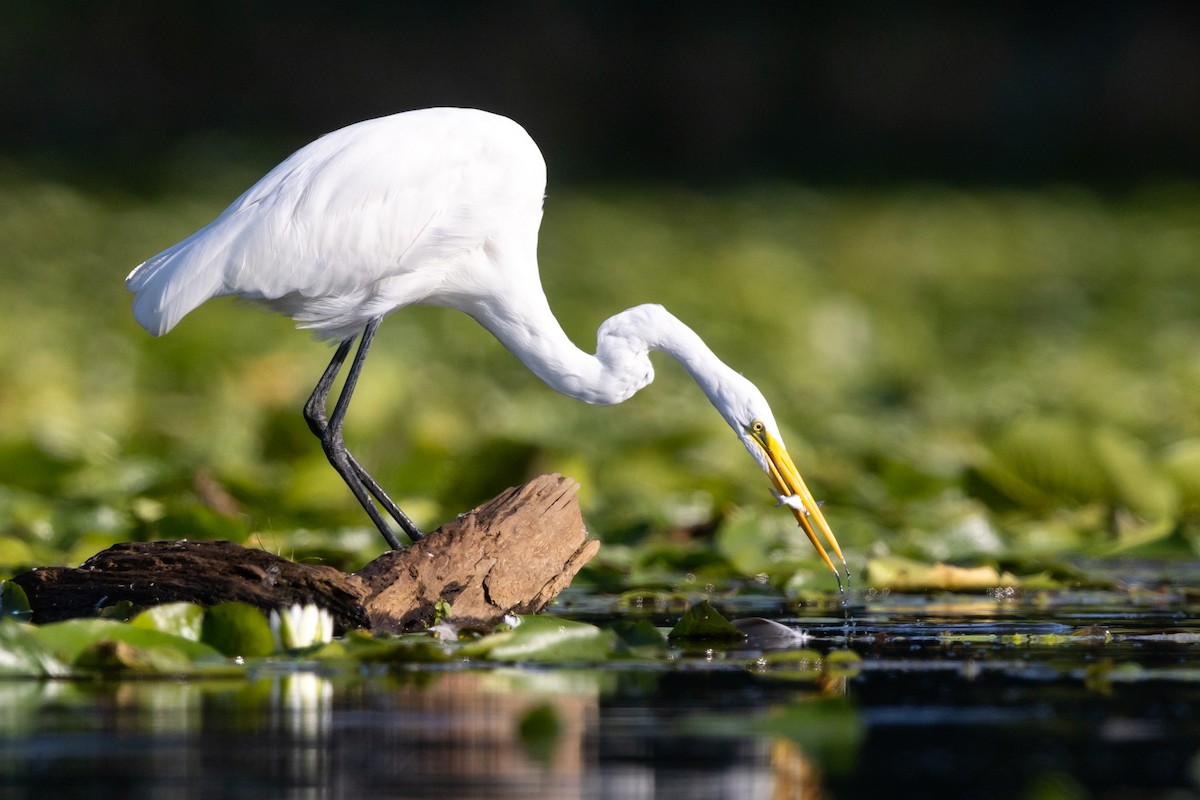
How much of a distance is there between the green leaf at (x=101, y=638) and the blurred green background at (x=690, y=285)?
167 centimetres

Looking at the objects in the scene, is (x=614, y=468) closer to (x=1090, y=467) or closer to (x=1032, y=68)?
(x=1090, y=467)

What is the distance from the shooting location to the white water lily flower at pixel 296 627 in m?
4.07

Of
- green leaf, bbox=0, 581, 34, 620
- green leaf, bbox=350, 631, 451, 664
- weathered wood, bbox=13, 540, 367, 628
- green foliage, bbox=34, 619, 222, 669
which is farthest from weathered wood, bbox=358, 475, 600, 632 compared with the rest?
green leaf, bbox=0, 581, 34, 620

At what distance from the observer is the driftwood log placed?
4.36 meters

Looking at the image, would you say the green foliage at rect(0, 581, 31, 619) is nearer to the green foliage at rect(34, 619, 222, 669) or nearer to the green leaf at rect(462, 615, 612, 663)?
the green foliage at rect(34, 619, 222, 669)

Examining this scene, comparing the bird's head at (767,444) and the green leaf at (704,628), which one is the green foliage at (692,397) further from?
the green leaf at (704,628)

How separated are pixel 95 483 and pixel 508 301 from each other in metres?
A: 1.95

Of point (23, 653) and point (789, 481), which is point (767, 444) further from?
point (23, 653)

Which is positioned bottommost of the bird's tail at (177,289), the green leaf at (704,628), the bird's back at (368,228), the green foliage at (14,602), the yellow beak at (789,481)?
the green leaf at (704,628)

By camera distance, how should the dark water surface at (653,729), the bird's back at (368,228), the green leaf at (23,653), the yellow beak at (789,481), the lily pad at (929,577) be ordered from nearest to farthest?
the dark water surface at (653,729)
the green leaf at (23,653)
the yellow beak at (789,481)
the bird's back at (368,228)
the lily pad at (929,577)

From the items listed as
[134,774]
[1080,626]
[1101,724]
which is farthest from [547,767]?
[1080,626]

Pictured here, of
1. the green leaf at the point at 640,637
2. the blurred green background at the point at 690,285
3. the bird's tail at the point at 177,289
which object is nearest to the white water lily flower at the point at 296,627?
the green leaf at the point at 640,637

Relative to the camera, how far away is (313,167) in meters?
5.51

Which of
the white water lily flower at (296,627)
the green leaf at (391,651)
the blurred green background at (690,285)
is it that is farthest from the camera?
the blurred green background at (690,285)
